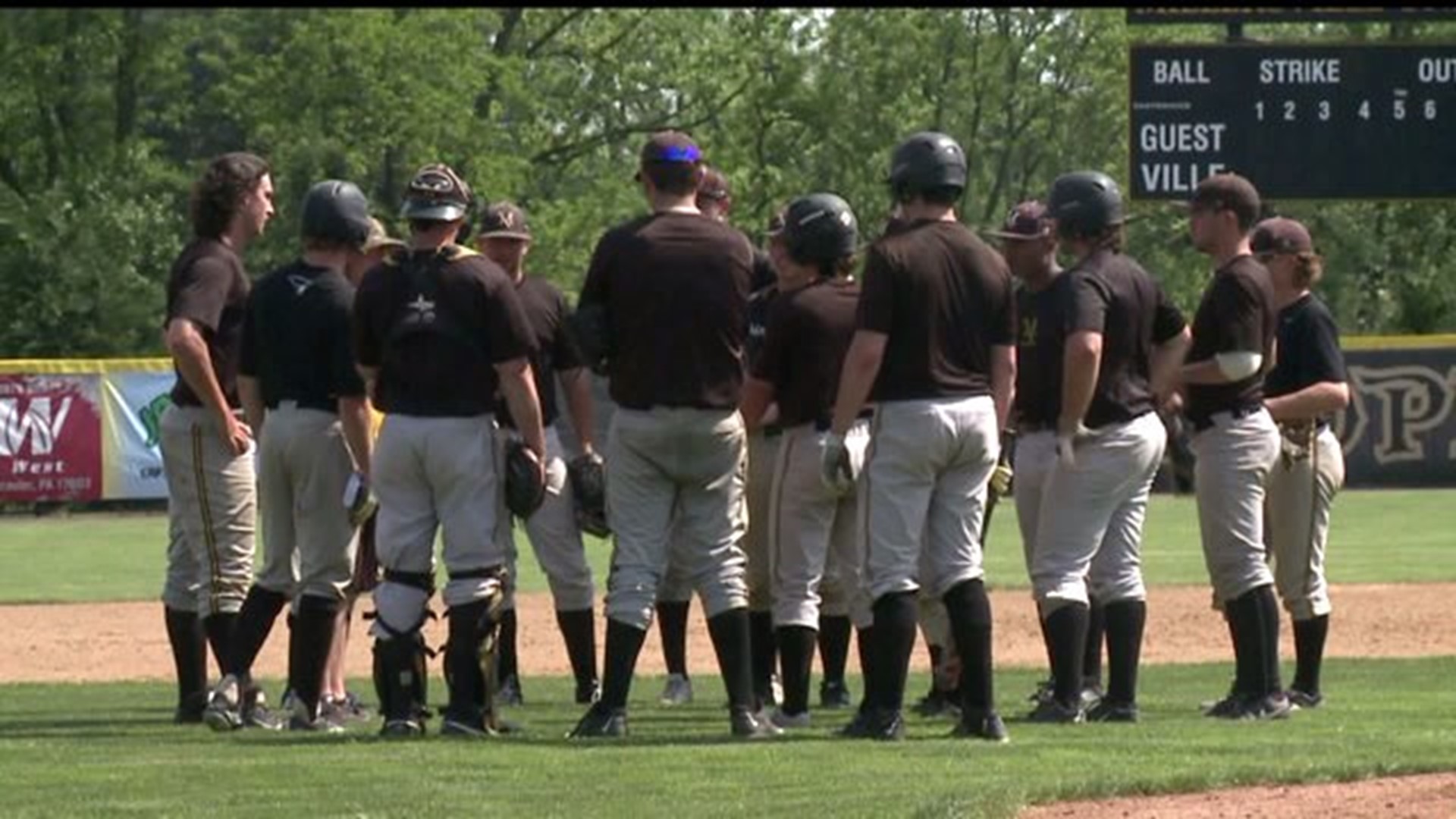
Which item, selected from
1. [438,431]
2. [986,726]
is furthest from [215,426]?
[986,726]

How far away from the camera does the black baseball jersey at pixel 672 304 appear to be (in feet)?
32.7

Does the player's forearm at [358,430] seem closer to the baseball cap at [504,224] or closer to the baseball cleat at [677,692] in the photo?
the baseball cap at [504,224]

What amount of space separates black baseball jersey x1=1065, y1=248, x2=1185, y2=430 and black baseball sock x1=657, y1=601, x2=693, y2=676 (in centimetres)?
180

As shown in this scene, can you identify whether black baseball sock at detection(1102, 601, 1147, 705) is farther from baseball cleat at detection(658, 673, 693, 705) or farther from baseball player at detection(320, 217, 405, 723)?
baseball player at detection(320, 217, 405, 723)

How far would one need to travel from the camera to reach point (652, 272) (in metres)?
9.95

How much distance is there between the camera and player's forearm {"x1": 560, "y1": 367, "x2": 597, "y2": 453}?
1088cm

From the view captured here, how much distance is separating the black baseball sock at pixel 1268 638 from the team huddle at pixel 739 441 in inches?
0.6

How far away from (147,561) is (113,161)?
1870cm

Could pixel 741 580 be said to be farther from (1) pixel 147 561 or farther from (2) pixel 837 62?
(2) pixel 837 62

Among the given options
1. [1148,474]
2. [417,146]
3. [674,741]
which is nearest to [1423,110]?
[1148,474]

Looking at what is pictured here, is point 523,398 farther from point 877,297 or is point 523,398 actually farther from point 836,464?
point 877,297

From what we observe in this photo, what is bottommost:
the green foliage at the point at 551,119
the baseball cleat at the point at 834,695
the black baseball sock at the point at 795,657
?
the baseball cleat at the point at 834,695

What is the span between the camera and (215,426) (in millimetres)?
10930

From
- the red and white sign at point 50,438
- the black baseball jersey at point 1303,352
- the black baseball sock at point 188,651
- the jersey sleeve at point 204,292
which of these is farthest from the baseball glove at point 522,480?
the red and white sign at point 50,438
